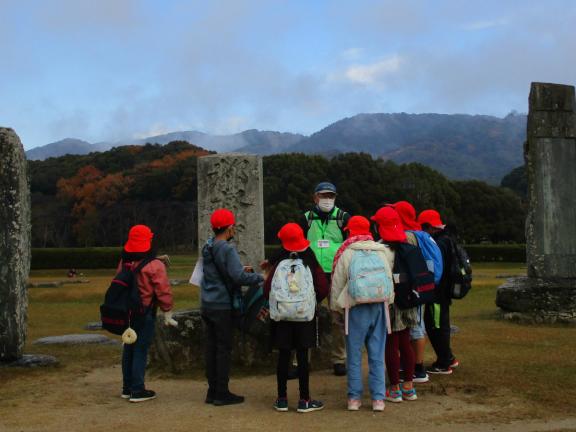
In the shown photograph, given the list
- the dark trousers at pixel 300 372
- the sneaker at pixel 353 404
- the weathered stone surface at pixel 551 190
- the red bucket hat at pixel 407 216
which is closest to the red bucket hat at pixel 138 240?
the dark trousers at pixel 300 372

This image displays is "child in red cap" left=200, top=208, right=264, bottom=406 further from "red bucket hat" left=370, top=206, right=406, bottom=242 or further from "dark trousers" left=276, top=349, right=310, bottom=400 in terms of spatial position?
"red bucket hat" left=370, top=206, right=406, bottom=242

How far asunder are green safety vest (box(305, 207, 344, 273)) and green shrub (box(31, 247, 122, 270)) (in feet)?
87.9

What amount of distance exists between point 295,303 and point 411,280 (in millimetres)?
1197

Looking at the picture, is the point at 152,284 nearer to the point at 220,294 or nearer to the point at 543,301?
the point at 220,294

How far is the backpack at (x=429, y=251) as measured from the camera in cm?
701

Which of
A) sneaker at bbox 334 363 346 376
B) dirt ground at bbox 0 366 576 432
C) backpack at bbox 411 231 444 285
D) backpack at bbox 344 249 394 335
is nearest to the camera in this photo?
dirt ground at bbox 0 366 576 432

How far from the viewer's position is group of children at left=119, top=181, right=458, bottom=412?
600 centimetres

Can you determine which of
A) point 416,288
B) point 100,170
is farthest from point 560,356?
point 100,170

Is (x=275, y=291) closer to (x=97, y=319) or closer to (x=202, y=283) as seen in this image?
(x=202, y=283)

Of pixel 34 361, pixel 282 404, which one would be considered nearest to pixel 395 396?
pixel 282 404

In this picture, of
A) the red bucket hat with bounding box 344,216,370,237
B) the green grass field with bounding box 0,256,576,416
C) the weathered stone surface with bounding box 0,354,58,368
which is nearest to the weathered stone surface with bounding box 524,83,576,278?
the green grass field with bounding box 0,256,576,416

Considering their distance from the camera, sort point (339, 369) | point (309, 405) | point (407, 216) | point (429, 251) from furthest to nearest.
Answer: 1. point (339, 369)
2. point (407, 216)
3. point (429, 251)
4. point (309, 405)

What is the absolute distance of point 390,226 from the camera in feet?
21.2

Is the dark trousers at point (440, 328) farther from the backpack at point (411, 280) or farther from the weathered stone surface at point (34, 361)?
the weathered stone surface at point (34, 361)
